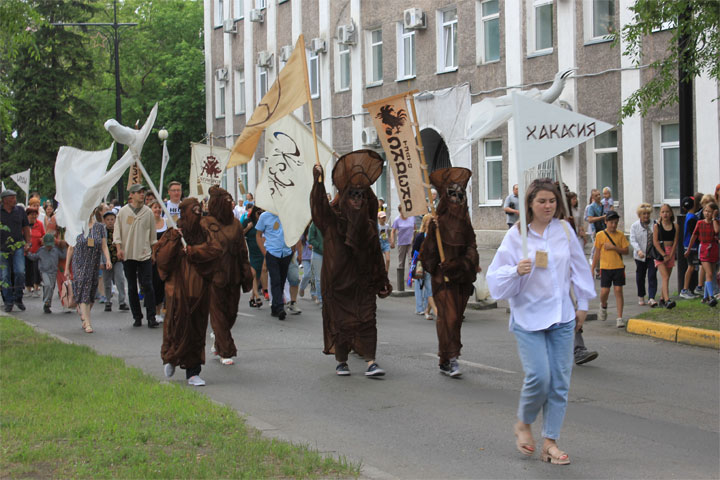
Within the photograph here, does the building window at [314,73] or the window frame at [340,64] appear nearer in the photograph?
the window frame at [340,64]

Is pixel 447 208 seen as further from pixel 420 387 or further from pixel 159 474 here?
pixel 159 474

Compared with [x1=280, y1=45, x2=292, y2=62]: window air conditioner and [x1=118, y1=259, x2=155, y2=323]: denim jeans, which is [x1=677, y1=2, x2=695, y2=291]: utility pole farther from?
[x1=280, y1=45, x2=292, y2=62]: window air conditioner

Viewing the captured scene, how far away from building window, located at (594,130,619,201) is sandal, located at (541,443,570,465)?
751 inches

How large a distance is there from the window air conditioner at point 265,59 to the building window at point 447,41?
11.1 metres

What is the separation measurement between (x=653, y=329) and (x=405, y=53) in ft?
67.9

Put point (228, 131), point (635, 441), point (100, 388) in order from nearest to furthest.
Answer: point (635, 441) < point (100, 388) < point (228, 131)

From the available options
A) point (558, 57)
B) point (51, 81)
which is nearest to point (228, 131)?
point (51, 81)

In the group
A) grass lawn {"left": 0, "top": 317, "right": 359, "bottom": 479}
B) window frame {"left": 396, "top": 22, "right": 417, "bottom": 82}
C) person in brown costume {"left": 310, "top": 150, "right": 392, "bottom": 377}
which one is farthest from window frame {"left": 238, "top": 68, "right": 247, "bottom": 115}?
grass lawn {"left": 0, "top": 317, "right": 359, "bottom": 479}

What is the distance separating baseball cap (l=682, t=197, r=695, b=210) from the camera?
599 inches

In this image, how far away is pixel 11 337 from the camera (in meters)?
12.4

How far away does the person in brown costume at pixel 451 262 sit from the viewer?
32.2 ft

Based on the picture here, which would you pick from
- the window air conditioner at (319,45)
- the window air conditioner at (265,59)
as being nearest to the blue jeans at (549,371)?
the window air conditioner at (319,45)

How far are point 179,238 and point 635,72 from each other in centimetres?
1689

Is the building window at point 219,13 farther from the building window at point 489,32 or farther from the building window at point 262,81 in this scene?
the building window at point 489,32
